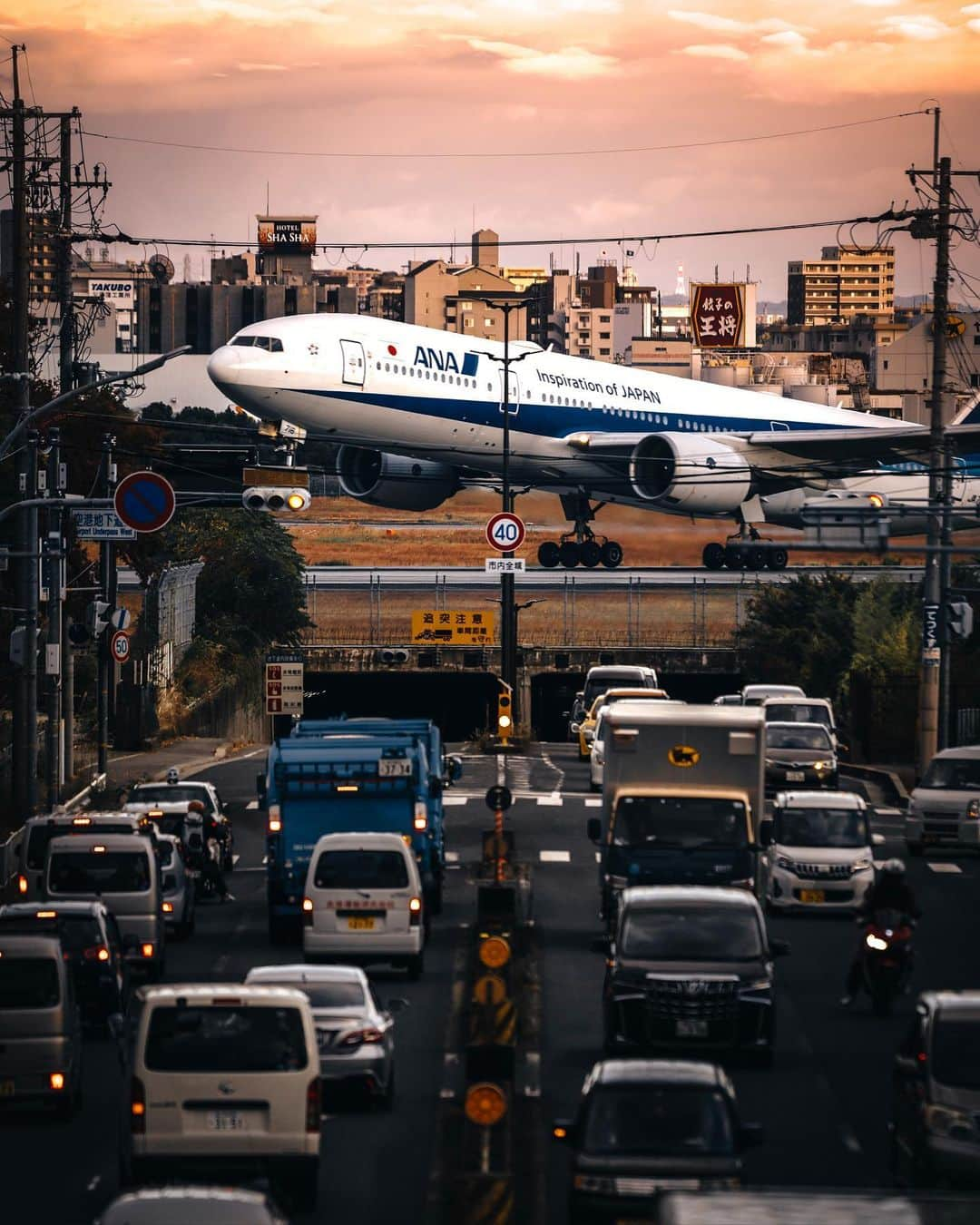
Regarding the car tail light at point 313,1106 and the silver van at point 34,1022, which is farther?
the silver van at point 34,1022

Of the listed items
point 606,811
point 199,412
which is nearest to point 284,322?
point 606,811

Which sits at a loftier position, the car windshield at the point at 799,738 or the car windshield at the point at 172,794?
the car windshield at the point at 799,738

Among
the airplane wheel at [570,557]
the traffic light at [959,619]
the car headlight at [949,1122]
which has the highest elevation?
the airplane wheel at [570,557]

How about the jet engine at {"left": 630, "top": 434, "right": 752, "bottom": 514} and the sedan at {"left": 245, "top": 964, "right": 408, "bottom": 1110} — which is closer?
the sedan at {"left": 245, "top": 964, "right": 408, "bottom": 1110}

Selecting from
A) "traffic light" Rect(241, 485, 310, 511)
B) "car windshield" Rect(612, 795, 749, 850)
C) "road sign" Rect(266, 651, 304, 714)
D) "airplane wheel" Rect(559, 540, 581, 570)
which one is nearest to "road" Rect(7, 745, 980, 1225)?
"car windshield" Rect(612, 795, 749, 850)

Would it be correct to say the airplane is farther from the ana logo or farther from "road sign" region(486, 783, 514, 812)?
"road sign" region(486, 783, 514, 812)

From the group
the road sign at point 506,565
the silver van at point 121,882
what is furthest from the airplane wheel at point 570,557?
the silver van at point 121,882

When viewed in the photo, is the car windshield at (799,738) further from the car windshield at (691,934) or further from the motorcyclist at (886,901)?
the car windshield at (691,934)
